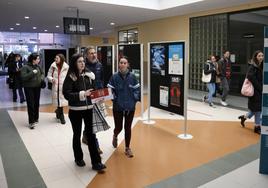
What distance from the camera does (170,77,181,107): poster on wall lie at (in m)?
5.14

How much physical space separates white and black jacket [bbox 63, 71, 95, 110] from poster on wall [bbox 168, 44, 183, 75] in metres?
2.10

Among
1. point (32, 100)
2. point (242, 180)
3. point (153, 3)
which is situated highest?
point (153, 3)

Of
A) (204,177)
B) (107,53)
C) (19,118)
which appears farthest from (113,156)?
(107,53)

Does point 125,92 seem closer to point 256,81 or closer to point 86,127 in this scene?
point 86,127

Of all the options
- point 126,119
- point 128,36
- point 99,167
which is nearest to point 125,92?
point 126,119

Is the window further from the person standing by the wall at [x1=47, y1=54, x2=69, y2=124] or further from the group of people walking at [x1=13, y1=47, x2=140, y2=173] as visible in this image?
the group of people walking at [x1=13, y1=47, x2=140, y2=173]

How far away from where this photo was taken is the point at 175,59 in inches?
201

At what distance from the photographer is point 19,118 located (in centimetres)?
664

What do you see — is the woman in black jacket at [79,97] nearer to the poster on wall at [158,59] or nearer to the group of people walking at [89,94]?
the group of people walking at [89,94]

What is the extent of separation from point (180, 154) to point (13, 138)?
3.05 m

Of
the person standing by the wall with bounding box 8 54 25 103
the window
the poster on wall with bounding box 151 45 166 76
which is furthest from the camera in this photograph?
the window

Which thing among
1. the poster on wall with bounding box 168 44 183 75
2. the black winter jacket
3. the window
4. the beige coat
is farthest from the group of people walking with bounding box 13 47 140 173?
the window

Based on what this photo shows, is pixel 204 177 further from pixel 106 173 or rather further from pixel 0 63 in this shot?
pixel 0 63

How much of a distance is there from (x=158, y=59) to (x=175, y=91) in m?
0.78
